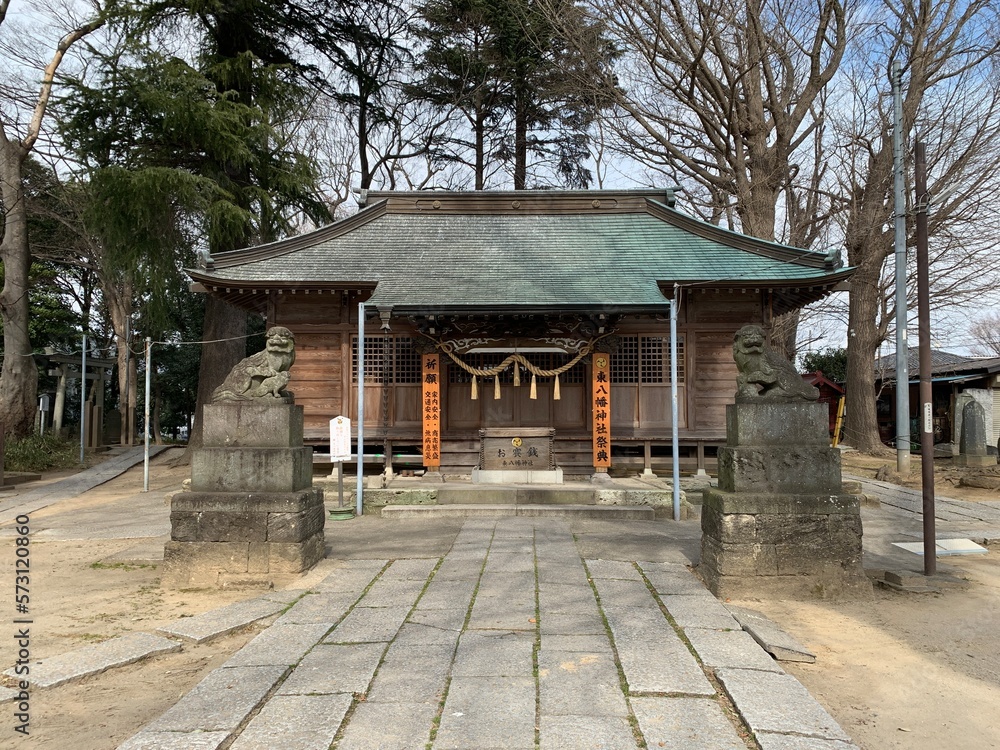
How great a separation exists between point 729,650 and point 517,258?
31.5 feet

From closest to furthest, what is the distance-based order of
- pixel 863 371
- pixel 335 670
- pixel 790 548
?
pixel 335 670 < pixel 790 548 < pixel 863 371

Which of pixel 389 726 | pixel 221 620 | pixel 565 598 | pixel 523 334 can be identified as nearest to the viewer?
pixel 389 726

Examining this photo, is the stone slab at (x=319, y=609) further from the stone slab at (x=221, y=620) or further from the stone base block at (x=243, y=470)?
the stone base block at (x=243, y=470)

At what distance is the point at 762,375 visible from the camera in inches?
209

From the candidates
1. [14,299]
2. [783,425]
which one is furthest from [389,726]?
[14,299]

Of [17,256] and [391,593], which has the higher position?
[17,256]

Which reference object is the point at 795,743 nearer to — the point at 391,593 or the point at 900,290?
the point at 391,593

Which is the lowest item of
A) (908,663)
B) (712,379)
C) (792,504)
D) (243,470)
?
(908,663)

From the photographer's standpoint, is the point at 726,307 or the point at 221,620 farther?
the point at 726,307

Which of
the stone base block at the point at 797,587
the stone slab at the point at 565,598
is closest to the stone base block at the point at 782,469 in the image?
the stone base block at the point at 797,587

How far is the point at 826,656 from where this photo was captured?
152 inches

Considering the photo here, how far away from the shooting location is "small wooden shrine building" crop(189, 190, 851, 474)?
1098cm

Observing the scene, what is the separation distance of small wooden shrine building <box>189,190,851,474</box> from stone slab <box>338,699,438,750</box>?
25.9ft

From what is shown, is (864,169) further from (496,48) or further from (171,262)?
(171,262)
